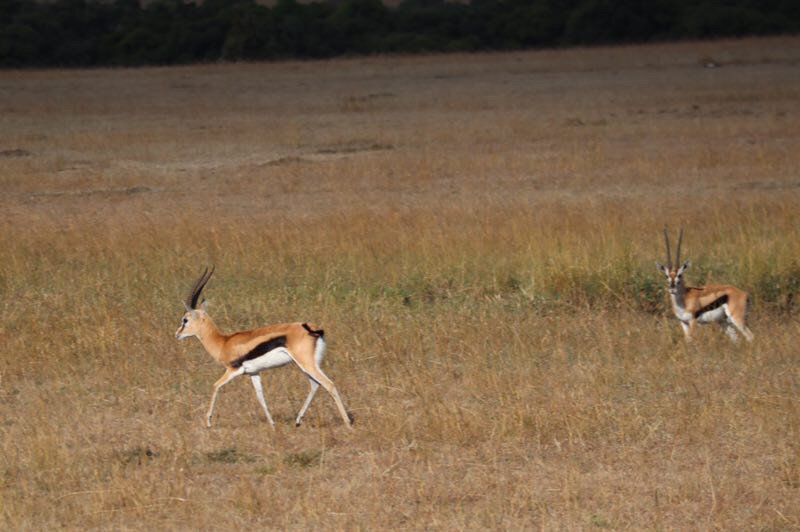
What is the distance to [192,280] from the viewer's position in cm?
1118

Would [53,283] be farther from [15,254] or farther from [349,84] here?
[349,84]

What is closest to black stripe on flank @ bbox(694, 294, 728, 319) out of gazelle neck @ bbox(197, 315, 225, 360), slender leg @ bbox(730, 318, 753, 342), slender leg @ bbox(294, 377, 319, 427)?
slender leg @ bbox(730, 318, 753, 342)

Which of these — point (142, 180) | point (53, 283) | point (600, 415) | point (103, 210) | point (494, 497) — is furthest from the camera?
point (142, 180)

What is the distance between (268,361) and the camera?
21.9 ft

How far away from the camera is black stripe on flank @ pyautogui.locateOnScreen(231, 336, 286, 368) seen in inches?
262

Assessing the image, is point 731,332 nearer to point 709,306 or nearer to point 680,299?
point 709,306

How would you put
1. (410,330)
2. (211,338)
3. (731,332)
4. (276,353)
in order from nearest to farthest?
(276,353) → (211,338) → (731,332) → (410,330)

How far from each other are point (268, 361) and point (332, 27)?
42.1 metres

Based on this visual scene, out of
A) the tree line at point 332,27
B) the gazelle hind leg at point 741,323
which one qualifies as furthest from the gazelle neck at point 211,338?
the tree line at point 332,27

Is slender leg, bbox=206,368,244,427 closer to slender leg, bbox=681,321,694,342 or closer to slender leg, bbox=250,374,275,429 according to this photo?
slender leg, bbox=250,374,275,429

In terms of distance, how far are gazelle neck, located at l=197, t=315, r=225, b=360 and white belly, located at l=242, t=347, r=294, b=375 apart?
407 millimetres

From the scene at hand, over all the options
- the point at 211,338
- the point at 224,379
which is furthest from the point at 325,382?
the point at 211,338

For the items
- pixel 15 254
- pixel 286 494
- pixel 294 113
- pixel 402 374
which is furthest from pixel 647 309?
pixel 294 113

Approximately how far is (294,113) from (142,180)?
975 cm
